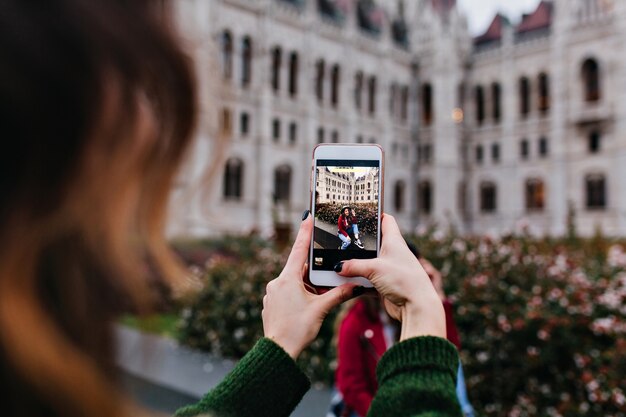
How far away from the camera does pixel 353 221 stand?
156cm

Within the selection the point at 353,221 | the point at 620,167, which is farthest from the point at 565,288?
the point at 620,167

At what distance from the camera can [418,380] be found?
1.18 m

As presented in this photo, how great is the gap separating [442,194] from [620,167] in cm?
1041

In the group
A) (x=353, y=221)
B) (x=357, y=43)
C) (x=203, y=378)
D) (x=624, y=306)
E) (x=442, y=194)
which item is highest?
(x=357, y=43)

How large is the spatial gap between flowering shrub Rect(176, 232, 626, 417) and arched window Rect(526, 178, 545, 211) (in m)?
30.9

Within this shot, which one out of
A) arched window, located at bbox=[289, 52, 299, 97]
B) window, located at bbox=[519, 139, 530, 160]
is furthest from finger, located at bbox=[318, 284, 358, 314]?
window, located at bbox=[519, 139, 530, 160]

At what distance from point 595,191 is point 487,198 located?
6.87 meters

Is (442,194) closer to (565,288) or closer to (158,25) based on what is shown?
(565,288)

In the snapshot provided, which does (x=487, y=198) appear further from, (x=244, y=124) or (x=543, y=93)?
(x=244, y=124)

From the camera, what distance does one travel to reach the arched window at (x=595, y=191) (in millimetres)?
33531

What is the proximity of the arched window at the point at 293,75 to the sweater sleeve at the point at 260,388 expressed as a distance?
32279 millimetres

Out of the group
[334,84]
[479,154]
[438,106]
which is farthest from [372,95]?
[479,154]

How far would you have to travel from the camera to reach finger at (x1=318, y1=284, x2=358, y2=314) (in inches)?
54.2

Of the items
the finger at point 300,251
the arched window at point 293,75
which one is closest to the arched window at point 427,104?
the arched window at point 293,75
